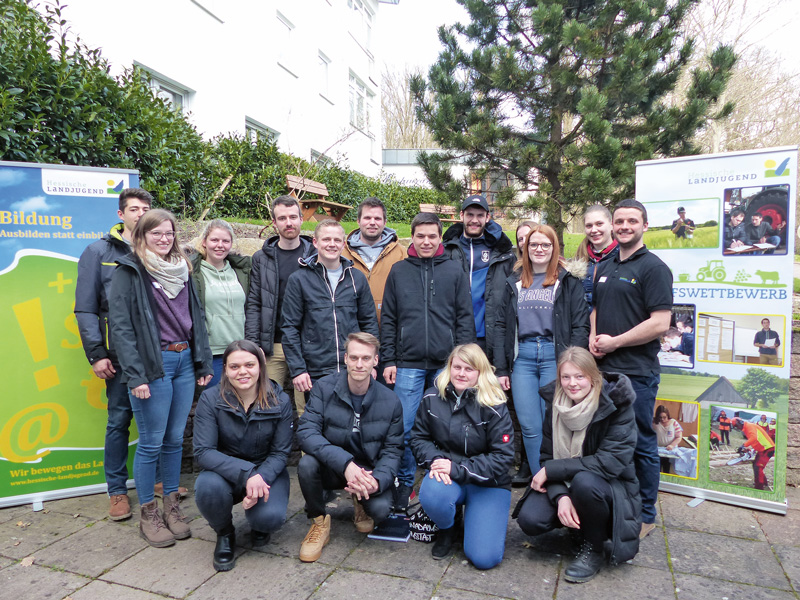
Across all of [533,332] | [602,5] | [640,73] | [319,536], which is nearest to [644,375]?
[533,332]

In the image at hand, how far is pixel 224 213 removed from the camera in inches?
359

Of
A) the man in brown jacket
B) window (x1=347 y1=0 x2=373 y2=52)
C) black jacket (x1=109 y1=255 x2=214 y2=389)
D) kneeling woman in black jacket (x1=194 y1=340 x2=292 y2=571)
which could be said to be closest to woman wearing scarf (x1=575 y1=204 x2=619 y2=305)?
the man in brown jacket

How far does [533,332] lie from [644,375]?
71 cm

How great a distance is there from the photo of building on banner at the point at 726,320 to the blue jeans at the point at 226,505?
9.18ft

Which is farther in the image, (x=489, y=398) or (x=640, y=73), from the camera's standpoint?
(x=640, y=73)

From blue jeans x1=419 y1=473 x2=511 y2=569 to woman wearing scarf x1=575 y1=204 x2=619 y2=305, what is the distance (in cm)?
151

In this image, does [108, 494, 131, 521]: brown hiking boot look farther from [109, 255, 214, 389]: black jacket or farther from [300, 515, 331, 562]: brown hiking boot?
[300, 515, 331, 562]: brown hiking boot

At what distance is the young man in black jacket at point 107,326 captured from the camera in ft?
10.8

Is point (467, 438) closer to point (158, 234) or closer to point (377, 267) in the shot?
point (377, 267)

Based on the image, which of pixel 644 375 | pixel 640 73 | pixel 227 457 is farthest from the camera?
pixel 640 73

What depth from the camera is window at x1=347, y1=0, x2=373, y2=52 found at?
19.3 metres

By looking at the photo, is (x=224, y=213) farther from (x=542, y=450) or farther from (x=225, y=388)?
(x=542, y=450)

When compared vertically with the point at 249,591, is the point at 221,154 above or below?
above

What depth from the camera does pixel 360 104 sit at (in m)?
20.4
